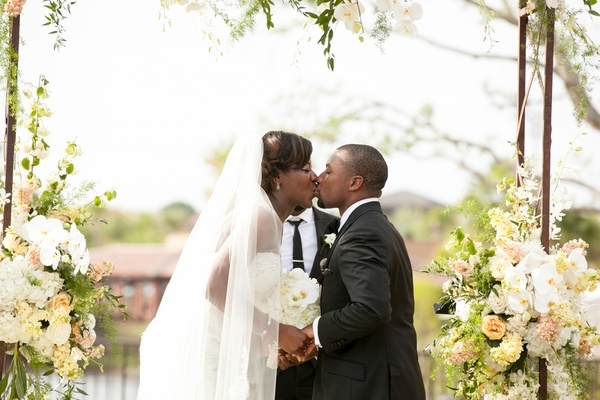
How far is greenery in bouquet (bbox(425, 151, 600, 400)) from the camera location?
383cm

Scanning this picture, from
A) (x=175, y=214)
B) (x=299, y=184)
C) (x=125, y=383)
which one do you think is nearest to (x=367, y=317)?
(x=299, y=184)

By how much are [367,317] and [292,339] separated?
1.65 feet

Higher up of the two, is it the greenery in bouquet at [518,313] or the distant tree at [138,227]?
the greenery in bouquet at [518,313]

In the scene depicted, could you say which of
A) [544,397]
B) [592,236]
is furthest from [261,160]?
[592,236]

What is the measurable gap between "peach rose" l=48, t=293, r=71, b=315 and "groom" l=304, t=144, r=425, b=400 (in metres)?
1.14

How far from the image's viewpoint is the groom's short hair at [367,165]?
397 cm

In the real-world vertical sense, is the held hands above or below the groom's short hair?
below

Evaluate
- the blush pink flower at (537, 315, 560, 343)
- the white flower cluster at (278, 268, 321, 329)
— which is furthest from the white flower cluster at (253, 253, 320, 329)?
the blush pink flower at (537, 315, 560, 343)

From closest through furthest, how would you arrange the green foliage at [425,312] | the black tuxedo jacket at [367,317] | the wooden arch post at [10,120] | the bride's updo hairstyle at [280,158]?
1. the black tuxedo jacket at [367,317]
2. the wooden arch post at [10,120]
3. the bride's updo hairstyle at [280,158]
4. the green foliage at [425,312]

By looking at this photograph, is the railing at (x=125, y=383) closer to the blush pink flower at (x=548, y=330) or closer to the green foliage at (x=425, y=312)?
the green foliage at (x=425, y=312)

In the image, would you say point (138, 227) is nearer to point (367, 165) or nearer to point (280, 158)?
point (280, 158)

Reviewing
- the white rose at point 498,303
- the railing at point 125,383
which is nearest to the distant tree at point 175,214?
the railing at point 125,383

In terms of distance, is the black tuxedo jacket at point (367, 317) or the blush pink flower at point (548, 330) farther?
the blush pink flower at point (548, 330)

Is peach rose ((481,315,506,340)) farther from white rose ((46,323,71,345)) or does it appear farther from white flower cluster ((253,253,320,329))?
white rose ((46,323,71,345))
